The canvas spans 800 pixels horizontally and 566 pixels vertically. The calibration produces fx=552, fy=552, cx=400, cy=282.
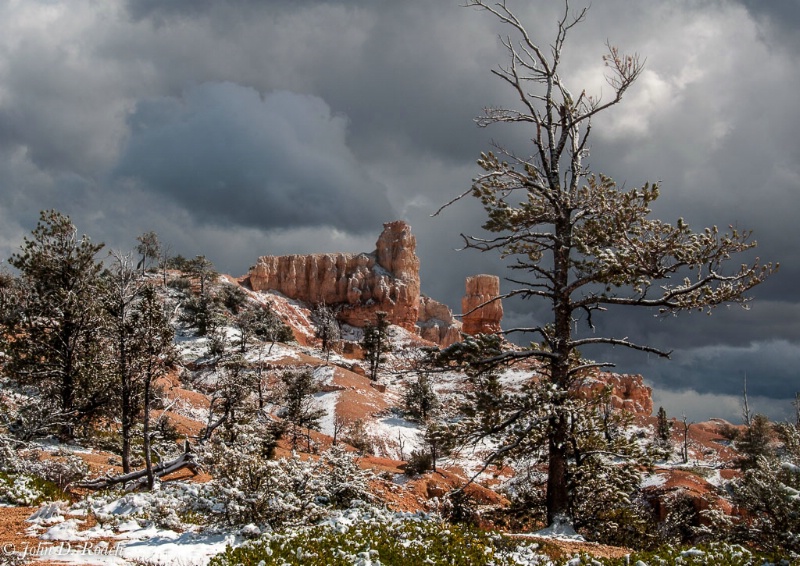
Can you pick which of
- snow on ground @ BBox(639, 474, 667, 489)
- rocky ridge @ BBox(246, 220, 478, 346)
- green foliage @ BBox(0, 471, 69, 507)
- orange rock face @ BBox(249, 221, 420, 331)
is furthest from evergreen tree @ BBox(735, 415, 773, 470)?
orange rock face @ BBox(249, 221, 420, 331)

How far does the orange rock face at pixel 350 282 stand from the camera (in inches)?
4500

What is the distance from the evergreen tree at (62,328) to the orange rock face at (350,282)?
89391 mm

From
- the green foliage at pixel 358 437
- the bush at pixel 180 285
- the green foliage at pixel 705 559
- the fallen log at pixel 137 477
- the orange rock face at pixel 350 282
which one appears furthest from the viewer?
the orange rock face at pixel 350 282

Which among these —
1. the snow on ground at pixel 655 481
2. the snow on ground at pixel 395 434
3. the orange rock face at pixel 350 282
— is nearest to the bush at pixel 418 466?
the snow on ground at pixel 395 434

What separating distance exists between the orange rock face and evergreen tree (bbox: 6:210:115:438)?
293ft

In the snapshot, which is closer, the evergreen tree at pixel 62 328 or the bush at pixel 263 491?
the bush at pixel 263 491

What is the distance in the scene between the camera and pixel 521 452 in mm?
10336

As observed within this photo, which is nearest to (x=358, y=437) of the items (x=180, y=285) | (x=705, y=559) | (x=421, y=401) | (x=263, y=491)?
(x=421, y=401)

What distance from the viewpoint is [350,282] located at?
11762cm

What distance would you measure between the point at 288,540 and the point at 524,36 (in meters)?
10.2

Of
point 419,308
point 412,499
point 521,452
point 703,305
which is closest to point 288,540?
point 521,452

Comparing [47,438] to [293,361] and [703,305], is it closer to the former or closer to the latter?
[703,305]

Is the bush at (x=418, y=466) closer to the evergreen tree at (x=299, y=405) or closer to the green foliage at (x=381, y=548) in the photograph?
the evergreen tree at (x=299, y=405)

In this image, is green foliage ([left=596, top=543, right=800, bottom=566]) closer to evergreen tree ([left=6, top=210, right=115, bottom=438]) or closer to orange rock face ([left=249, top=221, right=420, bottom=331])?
evergreen tree ([left=6, top=210, right=115, bottom=438])
